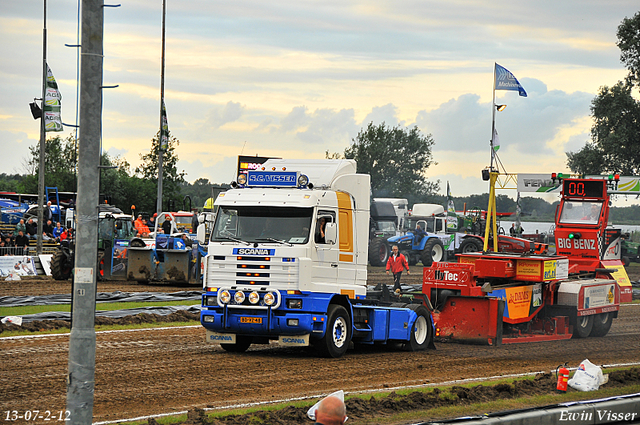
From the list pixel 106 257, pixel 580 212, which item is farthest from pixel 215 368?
pixel 106 257

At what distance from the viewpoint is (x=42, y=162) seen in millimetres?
31484

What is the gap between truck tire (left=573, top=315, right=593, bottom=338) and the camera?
18547mm

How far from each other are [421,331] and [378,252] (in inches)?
861

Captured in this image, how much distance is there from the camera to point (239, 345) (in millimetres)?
14562

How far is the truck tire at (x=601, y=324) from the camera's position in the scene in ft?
63.7

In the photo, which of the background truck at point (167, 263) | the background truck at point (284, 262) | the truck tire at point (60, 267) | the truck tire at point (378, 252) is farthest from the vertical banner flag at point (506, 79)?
the background truck at point (284, 262)

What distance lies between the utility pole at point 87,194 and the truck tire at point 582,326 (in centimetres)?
1462

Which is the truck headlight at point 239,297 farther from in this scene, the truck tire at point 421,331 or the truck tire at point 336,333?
the truck tire at point 421,331

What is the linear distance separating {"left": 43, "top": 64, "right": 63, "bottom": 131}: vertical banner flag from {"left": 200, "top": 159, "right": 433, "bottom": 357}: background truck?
690 inches

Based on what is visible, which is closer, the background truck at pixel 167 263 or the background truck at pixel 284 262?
the background truck at pixel 284 262

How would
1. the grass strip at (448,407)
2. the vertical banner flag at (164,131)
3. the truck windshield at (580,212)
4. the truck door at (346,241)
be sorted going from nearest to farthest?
the grass strip at (448,407)
the truck door at (346,241)
the truck windshield at (580,212)
the vertical banner flag at (164,131)

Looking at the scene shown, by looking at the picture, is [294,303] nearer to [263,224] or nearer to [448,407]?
[263,224]

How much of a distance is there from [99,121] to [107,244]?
21426mm

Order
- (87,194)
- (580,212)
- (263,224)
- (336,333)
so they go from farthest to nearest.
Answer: (580,212), (336,333), (263,224), (87,194)
